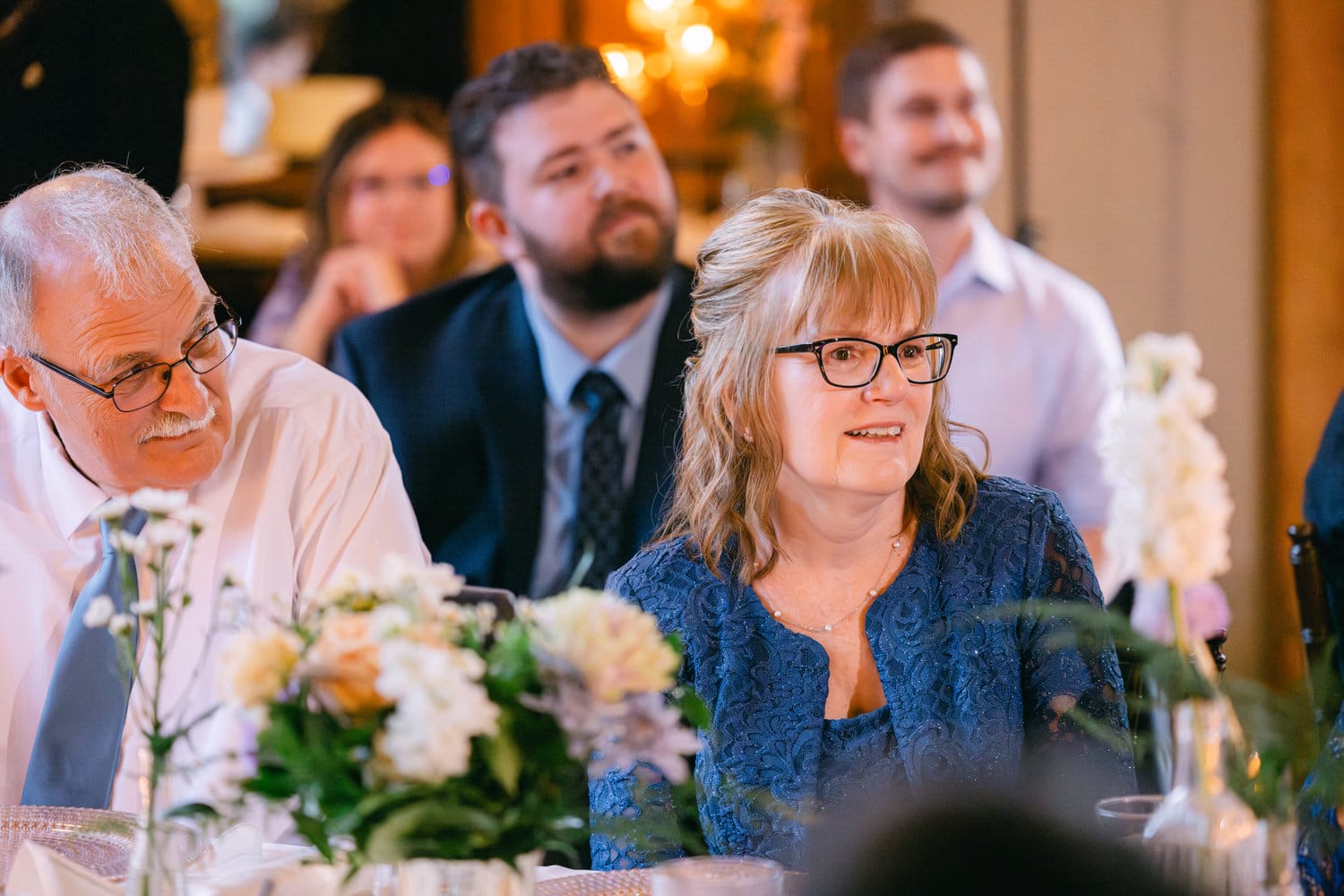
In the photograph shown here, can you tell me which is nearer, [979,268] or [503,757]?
[503,757]

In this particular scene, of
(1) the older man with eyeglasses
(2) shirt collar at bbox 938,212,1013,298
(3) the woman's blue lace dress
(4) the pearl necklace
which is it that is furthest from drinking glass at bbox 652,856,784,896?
(2) shirt collar at bbox 938,212,1013,298

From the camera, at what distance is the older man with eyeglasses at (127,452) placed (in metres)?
1.86

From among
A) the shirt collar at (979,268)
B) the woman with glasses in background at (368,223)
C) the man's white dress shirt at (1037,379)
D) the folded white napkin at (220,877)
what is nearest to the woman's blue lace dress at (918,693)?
the folded white napkin at (220,877)

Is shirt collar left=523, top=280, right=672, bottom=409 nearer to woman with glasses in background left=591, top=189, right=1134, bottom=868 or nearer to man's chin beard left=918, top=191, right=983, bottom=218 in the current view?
man's chin beard left=918, top=191, right=983, bottom=218

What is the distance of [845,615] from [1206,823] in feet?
3.11

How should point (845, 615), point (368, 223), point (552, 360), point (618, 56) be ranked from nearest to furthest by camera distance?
point (845, 615), point (552, 360), point (368, 223), point (618, 56)

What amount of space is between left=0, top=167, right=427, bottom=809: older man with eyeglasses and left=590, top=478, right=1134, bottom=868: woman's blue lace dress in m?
0.54

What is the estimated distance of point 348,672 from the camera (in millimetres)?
951

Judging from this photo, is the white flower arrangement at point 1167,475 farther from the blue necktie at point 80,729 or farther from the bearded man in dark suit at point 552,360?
the bearded man in dark suit at point 552,360

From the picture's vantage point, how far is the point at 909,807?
71 centimetres

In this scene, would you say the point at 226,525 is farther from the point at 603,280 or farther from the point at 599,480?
the point at 603,280

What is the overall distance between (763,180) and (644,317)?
10.7 ft

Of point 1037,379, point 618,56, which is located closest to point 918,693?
point 1037,379

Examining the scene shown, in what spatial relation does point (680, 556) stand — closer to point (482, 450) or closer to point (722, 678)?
point (722, 678)
